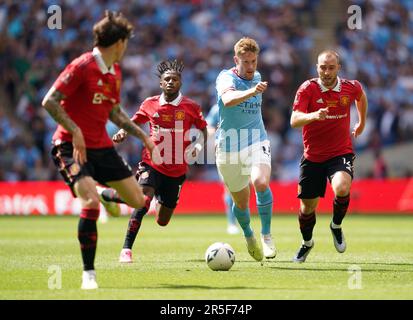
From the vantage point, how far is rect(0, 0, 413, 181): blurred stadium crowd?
25.5 m

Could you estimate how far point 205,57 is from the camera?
27.2m

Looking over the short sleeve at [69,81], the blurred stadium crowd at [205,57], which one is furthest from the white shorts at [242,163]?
the blurred stadium crowd at [205,57]

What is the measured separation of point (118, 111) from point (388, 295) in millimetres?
3192

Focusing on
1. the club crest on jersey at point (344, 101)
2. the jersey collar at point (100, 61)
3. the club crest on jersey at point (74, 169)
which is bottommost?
the club crest on jersey at point (74, 169)

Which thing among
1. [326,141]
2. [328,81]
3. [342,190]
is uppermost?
[328,81]

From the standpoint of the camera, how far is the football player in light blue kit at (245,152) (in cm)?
1118

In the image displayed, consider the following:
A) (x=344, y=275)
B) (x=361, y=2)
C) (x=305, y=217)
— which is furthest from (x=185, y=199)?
(x=344, y=275)

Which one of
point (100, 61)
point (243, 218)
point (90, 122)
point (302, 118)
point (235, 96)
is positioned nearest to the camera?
point (100, 61)

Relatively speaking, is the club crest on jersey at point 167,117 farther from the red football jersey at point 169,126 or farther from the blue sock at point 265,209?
the blue sock at point 265,209

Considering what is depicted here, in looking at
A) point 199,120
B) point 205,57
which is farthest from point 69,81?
point 205,57

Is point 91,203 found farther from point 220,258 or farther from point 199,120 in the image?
point 199,120

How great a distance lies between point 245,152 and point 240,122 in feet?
1.30

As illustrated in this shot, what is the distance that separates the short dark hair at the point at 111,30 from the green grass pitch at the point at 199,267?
7.73 feet

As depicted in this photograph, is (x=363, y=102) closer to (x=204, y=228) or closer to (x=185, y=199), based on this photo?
(x=204, y=228)
